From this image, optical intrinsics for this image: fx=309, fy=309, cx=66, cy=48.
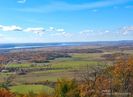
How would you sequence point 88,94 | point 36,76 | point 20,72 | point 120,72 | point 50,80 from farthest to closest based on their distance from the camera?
point 20,72 < point 36,76 < point 50,80 < point 120,72 < point 88,94

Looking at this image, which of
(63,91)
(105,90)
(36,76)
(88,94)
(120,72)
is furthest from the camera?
(36,76)

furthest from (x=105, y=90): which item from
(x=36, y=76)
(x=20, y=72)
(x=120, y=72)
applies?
(x=20, y=72)

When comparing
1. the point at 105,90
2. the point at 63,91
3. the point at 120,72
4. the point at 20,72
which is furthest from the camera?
the point at 20,72

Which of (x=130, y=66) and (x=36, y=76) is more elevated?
(x=130, y=66)

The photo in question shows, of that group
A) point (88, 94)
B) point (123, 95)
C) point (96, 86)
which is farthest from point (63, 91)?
point (123, 95)

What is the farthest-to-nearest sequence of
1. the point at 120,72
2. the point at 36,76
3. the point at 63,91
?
1. the point at 36,76
2. the point at 120,72
3. the point at 63,91

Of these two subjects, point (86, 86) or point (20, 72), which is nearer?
point (86, 86)

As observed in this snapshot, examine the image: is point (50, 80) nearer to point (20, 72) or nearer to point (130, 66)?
point (20, 72)

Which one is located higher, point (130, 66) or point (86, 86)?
point (130, 66)

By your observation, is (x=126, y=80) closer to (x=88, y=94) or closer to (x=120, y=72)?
(x=120, y=72)
